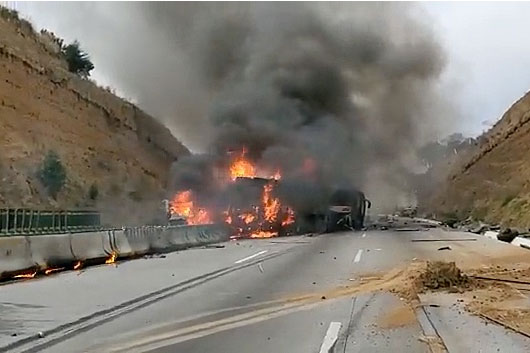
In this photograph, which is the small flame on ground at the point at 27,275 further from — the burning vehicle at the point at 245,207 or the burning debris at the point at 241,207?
the burning debris at the point at 241,207

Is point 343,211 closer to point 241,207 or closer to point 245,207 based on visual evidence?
point 245,207

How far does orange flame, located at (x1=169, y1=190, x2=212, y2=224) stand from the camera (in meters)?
29.6

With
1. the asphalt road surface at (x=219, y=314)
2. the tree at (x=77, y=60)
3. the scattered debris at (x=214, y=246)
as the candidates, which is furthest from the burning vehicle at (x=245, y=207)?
the tree at (x=77, y=60)

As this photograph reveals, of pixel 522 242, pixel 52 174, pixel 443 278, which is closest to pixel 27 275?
pixel 443 278

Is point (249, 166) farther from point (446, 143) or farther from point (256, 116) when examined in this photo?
point (446, 143)

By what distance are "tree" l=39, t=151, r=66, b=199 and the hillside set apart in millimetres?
21491

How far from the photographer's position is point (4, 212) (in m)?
14.6

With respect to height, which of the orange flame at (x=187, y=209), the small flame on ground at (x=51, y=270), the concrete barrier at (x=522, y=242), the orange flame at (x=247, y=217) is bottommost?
the small flame on ground at (x=51, y=270)

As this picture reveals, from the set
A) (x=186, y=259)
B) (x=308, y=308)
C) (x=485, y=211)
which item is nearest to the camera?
Answer: (x=308, y=308)

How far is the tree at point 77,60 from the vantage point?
5364 cm

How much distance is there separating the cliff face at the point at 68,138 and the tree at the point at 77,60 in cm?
136

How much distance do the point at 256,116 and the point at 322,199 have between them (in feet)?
16.9

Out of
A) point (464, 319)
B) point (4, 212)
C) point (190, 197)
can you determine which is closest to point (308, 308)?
point (464, 319)

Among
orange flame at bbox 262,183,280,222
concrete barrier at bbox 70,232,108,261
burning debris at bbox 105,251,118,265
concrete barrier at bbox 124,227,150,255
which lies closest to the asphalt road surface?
concrete barrier at bbox 70,232,108,261
